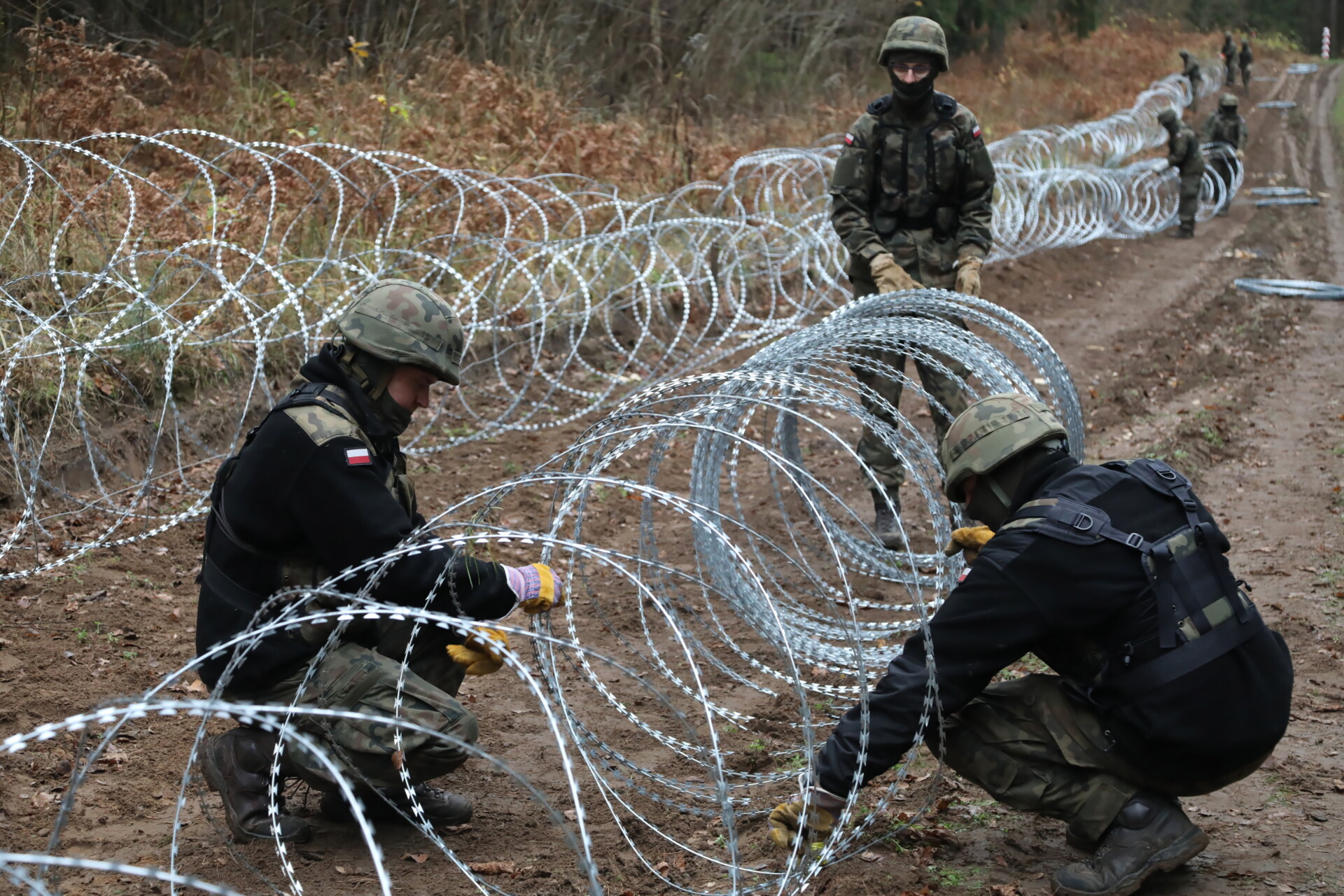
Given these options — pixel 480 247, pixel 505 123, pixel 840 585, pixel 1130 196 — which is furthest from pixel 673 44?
pixel 840 585

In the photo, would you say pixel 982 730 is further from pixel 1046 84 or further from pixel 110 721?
pixel 1046 84

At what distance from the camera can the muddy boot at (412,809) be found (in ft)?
12.5

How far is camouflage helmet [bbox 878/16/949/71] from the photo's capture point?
590cm

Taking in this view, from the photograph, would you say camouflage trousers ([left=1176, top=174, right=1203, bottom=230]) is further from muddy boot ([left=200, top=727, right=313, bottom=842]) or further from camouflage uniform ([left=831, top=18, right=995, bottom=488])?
muddy boot ([left=200, top=727, right=313, bottom=842])

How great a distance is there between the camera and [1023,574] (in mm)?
2992

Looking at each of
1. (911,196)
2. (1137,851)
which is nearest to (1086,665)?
(1137,851)

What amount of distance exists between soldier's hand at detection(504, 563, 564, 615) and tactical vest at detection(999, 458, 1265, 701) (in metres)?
1.38

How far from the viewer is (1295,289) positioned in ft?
42.9

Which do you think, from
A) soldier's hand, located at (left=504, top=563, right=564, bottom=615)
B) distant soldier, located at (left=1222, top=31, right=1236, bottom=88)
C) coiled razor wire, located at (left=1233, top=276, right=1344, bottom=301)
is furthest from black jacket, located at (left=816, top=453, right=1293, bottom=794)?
distant soldier, located at (left=1222, top=31, right=1236, bottom=88)

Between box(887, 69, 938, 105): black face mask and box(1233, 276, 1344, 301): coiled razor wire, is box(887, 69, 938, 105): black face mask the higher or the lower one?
the higher one

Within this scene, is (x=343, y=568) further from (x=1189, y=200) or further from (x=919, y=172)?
(x=1189, y=200)

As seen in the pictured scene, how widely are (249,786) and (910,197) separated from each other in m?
4.28

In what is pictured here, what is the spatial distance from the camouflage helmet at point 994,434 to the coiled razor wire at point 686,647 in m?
0.33

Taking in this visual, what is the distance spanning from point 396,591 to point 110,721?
1718 mm
